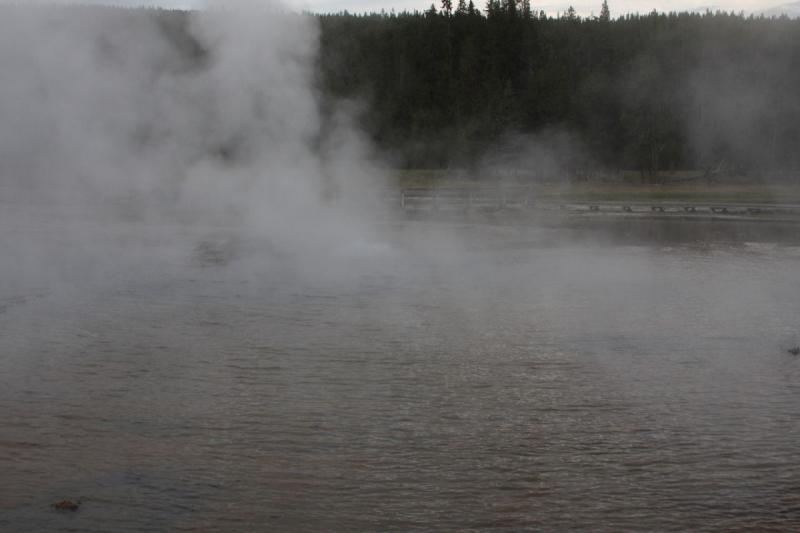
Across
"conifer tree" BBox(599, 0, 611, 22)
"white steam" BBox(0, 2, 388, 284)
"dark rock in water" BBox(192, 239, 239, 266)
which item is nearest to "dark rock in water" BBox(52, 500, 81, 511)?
"white steam" BBox(0, 2, 388, 284)

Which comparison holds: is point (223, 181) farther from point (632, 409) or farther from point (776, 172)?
point (776, 172)

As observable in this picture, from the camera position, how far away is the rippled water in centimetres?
723

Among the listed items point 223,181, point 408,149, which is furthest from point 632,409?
point 408,149

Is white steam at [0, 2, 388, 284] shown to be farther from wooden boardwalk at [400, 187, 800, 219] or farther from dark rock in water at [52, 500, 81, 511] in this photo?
wooden boardwalk at [400, 187, 800, 219]

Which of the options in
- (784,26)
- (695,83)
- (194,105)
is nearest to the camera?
(194,105)

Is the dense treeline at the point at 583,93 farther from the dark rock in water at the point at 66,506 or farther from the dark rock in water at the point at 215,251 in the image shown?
the dark rock in water at the point at 66,506

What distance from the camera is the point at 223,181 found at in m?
26.8

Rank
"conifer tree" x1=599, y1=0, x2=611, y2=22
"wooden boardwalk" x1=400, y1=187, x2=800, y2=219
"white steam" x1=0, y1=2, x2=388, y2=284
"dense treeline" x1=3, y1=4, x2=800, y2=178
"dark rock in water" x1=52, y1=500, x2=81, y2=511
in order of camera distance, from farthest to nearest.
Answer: "conifer tree" x1=599, y1=0, x2=611, y2=22 < "dense treeline" x1=3, y1=4, x2=800, y2=178 < "wooden boardwalk" x1=400, y1=187, x2=800, y2=219 < "white steam" x1=0, y1=2, x2=388, y2=284 < "dark rock in water" x1=52, y1=500, x2=81, y2=511

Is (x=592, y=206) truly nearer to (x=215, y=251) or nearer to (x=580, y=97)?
(x=215, y=251)

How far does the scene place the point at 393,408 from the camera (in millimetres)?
9492

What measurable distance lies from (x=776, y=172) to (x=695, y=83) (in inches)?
419

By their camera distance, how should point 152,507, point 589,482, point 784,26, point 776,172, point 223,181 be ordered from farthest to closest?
point 784,26
point 776,172
point 223,181
point 589,482
point 152,507

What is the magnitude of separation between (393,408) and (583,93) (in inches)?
2773

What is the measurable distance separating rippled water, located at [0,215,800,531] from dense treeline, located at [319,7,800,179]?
139ft
